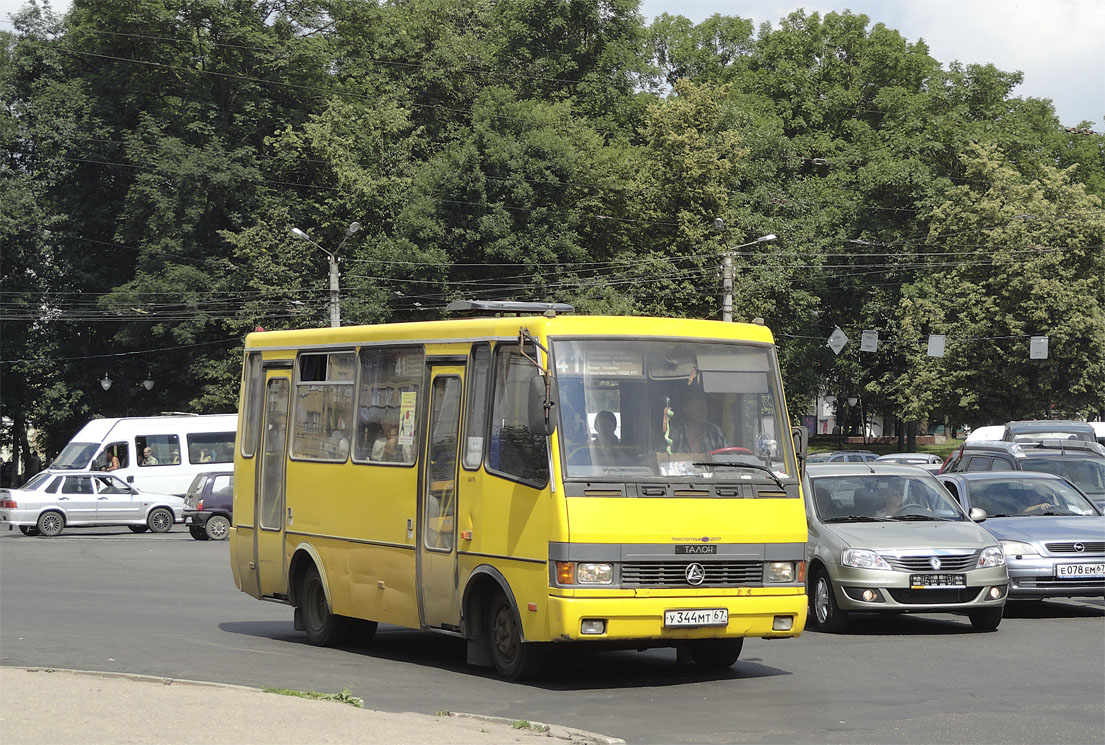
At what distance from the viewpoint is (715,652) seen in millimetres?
12117

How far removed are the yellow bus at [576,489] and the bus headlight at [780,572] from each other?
0.01 m

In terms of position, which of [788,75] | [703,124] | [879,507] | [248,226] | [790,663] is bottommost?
[790,663]

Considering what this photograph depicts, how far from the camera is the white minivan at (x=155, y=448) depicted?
41.2 metres

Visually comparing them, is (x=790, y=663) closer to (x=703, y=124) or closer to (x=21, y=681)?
(x=21, y=681)

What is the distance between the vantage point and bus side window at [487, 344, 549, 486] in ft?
36.1

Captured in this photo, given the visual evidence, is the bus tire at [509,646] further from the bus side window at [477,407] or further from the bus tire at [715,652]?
the bus tire at [715,652]

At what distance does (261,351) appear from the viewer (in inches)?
617

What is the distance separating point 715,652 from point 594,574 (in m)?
1.93

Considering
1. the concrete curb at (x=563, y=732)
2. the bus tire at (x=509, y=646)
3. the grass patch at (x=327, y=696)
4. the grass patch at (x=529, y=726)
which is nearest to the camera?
the concrete curb at (x=563, y=732)

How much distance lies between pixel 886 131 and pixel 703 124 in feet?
37.2

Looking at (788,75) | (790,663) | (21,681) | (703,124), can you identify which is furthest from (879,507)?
(788,75)

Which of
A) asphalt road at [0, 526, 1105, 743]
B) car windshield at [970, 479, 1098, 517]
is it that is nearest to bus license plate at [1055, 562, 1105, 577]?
asphalt road at [0, 526, 1105, 743]

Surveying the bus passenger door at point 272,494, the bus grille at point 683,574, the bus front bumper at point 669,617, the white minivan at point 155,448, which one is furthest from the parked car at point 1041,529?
the white minivan at point 155,448

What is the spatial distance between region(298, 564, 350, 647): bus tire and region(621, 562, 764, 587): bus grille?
409 cm
